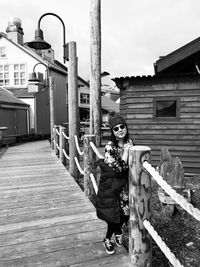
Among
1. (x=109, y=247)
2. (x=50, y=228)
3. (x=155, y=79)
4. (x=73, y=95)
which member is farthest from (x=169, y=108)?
(x=109, y=247)

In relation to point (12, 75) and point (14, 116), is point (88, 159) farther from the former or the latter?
point (12, 75)

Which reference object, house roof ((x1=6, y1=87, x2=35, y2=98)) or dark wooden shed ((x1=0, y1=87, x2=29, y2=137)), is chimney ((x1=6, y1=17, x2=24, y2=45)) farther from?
dark wooden shed ((x1=0, y1=87, x2=29, y2=137))

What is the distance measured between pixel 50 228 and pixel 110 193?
1.37 metres

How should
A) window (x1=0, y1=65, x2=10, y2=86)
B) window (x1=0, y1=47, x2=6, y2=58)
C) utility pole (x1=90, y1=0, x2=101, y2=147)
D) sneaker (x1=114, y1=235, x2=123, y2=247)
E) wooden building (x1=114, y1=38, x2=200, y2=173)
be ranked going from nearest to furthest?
1. sneaker (x1=114, y1=235, x2=123, y2=247)
2. utility pole (x1=90, y1=0, x2=101, y2=147)
3. wooden building (x1=114, y1=38, x2=200, y2=173)
4. window (x1=0, y1=47, x2=6, y2=58)
5. window (x1=0, y1=65, x2=10, y2=86)

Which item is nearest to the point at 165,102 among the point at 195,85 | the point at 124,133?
the point at 195,85

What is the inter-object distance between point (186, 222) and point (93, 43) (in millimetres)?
4659

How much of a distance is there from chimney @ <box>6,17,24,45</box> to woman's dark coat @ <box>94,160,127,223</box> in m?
21.5

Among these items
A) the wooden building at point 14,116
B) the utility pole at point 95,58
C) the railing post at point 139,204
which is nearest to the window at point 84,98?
the wooden building at point 14,116

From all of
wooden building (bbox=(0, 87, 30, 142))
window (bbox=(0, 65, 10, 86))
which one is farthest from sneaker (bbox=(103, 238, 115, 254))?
window (bbox=(0, 65, 10, 86))

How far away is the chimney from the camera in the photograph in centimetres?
2058

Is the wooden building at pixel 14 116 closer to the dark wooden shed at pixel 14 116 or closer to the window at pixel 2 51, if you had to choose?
the dark wooden shed at pixel 14 116

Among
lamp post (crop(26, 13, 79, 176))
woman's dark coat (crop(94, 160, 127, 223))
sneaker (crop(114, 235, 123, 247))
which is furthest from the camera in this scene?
lamp post (crop(26, 13, 79, 176))

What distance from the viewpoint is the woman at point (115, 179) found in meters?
2.38

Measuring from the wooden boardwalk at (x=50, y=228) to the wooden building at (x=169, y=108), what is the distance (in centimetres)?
406
